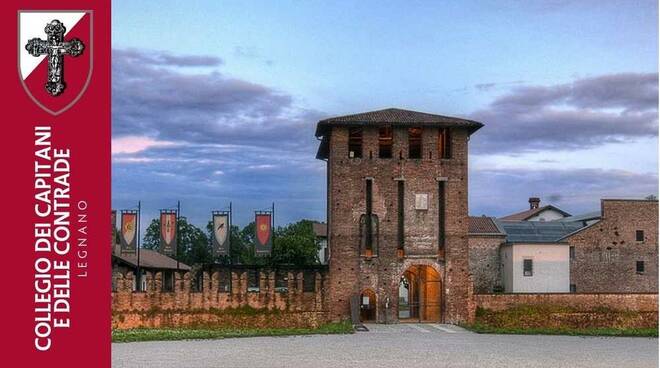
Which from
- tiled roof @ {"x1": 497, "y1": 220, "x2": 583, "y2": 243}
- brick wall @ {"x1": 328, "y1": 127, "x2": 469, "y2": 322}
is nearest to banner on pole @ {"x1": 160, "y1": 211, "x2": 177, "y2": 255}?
brick wall @ {"x1": 328, "y1": 127, "x2": 469, "y2": 322}

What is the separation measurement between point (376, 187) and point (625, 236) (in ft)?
61.8

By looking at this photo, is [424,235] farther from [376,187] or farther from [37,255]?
[37,255]

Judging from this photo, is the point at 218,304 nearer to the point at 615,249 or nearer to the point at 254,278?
the point at 615,249

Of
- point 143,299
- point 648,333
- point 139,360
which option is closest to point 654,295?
point 648,333

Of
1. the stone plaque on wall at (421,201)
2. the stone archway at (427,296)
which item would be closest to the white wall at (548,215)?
the stone archway at (427,296)

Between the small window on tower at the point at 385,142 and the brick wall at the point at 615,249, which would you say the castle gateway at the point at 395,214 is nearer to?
the small window on tower at the point at 385,142

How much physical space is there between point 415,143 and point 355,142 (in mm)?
2838

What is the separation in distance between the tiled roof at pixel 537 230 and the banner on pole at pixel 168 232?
22549 millimetres

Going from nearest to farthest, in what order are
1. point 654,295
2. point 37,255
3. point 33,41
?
point 37,255 < point 33,41 < point 654,295

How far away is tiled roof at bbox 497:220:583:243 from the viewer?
5491 cm

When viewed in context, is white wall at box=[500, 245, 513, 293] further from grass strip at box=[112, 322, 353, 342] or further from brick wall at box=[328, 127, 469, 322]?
grass strip at box=[112, 322, 353, 342]

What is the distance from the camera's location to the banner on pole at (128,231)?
40.0 metres

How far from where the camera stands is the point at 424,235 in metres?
40.7

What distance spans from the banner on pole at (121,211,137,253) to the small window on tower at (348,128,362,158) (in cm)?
1040
